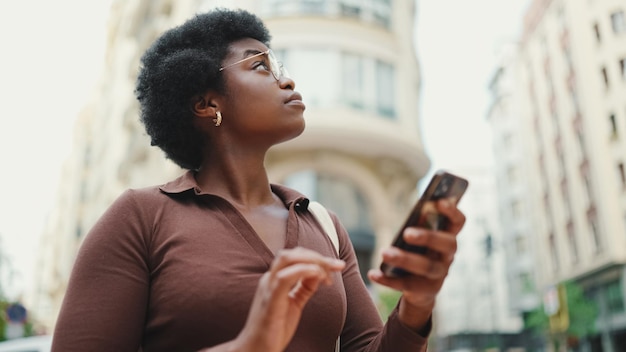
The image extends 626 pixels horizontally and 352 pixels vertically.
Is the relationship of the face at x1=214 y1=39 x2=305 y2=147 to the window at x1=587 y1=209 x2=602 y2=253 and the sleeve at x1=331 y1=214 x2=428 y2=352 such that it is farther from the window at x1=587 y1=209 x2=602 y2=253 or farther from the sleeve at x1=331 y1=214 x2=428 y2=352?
the window at x1=587 y1=209 x2=602 y2=253

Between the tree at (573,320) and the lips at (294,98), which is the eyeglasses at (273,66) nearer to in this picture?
the lips at (294,98)

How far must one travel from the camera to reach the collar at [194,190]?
69.9 inches

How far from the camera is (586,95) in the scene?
31500 millimetres

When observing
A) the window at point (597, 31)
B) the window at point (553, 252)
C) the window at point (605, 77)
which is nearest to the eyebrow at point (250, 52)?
the window at point (605, 77)

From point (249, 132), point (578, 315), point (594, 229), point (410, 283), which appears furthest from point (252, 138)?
point (594, 229)

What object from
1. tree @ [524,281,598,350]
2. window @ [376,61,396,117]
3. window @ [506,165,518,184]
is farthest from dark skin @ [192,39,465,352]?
window @ [506,165,518,184]

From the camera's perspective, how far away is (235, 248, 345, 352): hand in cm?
122

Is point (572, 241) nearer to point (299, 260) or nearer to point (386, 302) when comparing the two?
point (386, 302)

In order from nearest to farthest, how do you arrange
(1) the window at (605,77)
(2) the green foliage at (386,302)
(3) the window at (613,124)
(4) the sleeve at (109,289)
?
1. (4) the sleeve at (109,289)
2. (2) the green foliage at (386,302)
3. (3) the window at (613,124)
4. (1) the window at (605,77)

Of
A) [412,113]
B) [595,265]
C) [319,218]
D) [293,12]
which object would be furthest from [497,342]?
[319,218]

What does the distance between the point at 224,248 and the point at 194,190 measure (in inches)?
8.9

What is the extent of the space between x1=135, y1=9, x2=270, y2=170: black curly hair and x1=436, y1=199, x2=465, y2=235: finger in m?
0.94

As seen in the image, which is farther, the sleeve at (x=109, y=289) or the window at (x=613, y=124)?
the window at (x=613, y=124)

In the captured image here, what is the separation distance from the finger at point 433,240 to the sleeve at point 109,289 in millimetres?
692
